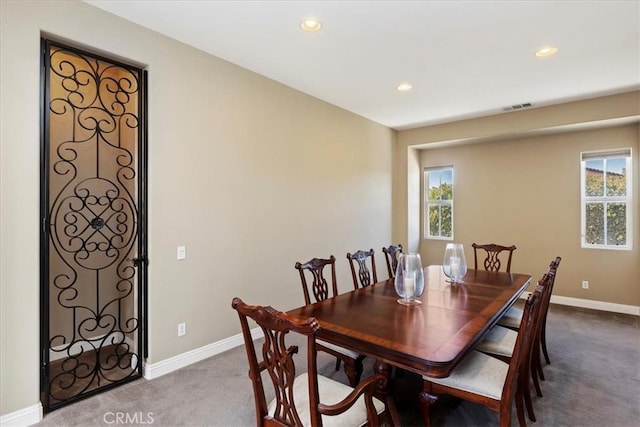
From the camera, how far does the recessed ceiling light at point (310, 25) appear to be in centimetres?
265

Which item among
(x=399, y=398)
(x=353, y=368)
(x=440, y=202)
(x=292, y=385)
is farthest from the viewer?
(x=440, y=202)

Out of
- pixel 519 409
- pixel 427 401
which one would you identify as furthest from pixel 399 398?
pixel 519 409

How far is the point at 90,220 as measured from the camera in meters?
3.03

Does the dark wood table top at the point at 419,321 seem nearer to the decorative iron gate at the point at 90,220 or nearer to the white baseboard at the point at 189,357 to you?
the white baseboard at the point at 189,357

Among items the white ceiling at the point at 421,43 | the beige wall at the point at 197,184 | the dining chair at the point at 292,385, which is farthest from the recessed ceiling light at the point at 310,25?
the dining chair at the point at 292,385

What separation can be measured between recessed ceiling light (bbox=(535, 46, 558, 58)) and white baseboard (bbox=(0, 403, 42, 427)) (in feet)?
15.8

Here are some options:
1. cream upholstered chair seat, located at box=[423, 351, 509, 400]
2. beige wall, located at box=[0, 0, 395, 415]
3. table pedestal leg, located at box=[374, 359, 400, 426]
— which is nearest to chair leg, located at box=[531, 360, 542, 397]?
cream upholstered chair seat, located at box=[423, 351, 509, 400]

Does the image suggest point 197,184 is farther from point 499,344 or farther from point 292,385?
point 499,344

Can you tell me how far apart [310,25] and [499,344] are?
110 inches

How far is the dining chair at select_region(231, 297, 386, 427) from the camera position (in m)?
1.31

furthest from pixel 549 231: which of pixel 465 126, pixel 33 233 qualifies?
pixel 33 233

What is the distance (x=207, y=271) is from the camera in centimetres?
318

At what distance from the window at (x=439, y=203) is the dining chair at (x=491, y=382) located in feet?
14.4

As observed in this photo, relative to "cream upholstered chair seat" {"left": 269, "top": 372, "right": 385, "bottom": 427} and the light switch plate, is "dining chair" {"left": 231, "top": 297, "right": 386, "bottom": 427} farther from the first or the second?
the light switch plate
